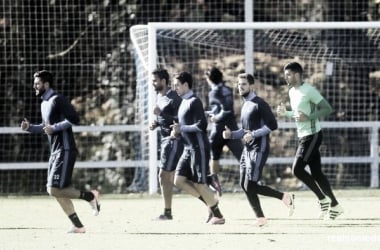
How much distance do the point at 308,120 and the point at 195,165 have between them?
1464 millimetres

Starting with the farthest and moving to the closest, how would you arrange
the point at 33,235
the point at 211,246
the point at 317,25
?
the point at 317,25, the point at 33,235, the point at 211,246

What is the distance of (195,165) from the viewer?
16.2 metres

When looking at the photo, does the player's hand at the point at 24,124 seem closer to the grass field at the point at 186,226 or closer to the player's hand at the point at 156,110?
the grass field at the point at 186,226

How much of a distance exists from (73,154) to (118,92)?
9.43 m

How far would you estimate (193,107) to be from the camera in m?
16.1

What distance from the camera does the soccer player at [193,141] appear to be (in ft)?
52.7

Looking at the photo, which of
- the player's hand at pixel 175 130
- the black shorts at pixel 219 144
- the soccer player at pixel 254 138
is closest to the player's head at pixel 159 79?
the player's hand at pixel 175 130

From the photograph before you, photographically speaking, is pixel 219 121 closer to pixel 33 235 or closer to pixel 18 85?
pixel 33 235

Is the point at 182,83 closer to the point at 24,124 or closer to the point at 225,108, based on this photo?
the point at 24,124

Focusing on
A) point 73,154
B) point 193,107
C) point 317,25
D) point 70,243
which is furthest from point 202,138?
point 317,25

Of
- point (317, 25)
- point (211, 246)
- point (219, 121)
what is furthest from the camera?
point (317, 25)

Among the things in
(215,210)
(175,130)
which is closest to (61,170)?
(175,130)

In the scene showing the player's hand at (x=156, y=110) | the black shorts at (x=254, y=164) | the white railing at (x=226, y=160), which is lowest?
the white railing at (x=226, y=160)

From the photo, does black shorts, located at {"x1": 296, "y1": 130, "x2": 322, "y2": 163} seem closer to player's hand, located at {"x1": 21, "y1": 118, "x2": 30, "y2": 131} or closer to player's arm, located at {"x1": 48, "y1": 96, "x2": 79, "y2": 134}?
player's arm, located at {"x1": 48, "y1": 96, "x2": 79, "y2": 134}
